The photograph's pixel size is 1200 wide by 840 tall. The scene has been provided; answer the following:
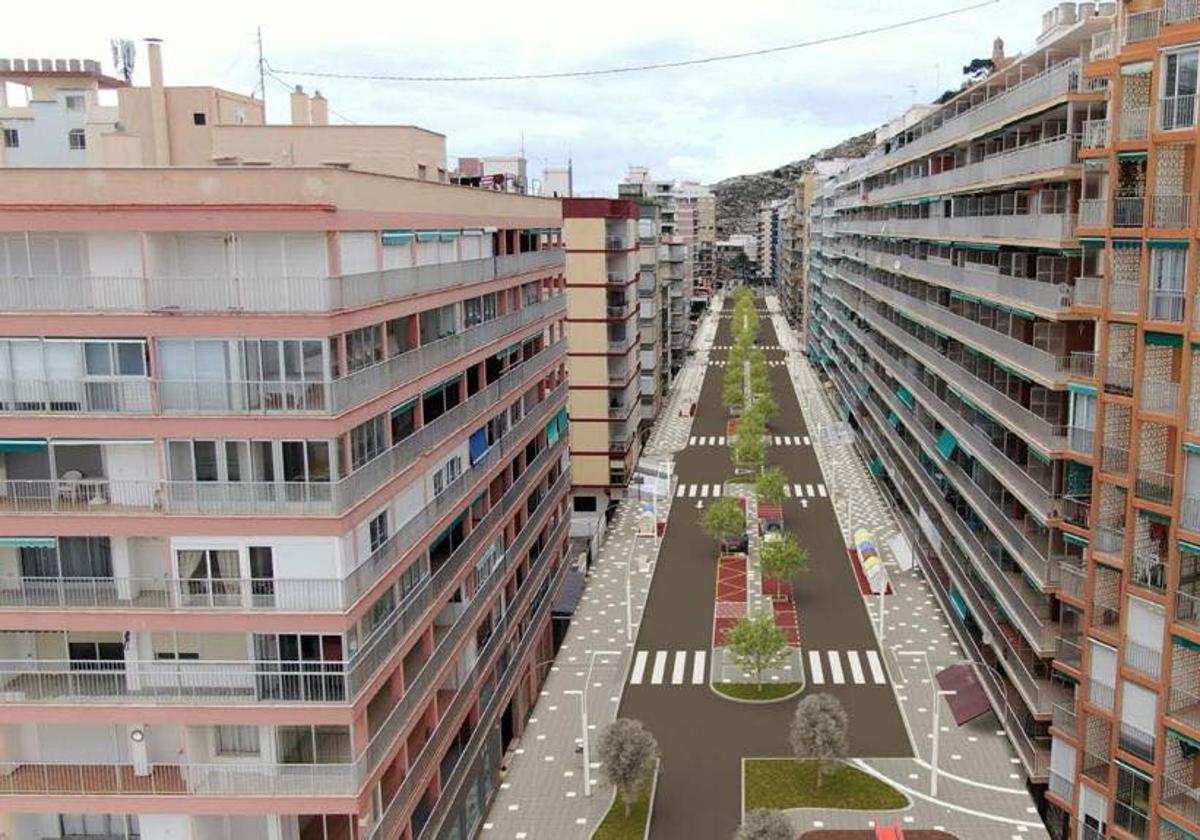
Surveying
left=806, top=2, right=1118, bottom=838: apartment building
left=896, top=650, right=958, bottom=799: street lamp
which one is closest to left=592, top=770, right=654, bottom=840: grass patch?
left=896, top=650, right=958, bottom=799: street lamp

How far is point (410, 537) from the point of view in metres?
30.3

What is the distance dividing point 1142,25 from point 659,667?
3419 centimetres

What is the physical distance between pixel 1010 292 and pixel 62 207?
1256 inches

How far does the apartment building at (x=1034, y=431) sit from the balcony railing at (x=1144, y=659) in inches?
3.3

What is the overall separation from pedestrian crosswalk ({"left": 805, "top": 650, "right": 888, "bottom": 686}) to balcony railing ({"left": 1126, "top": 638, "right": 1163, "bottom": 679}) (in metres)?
19.7

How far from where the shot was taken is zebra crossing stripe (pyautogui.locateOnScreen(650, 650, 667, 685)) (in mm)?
49438

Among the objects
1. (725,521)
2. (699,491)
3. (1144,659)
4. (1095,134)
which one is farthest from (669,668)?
(699,491)

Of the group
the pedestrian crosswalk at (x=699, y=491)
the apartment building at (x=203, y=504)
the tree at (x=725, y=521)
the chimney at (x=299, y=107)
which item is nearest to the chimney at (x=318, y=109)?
the chimney at (x=299, y=107)

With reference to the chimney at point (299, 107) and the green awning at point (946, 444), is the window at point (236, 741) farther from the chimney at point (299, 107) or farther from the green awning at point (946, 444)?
the green awning at point (946, 444)

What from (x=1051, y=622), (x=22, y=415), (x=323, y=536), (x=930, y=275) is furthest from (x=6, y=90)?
(x=1051, y=622)

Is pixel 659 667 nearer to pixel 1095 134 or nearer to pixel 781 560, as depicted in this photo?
pixel 781 560

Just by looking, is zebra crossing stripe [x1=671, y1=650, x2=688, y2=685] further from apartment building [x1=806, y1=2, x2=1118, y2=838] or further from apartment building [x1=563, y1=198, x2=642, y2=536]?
apartment building [x1=563, y1=198, x2=642, y2=536]

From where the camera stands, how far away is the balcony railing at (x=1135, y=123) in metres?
28.4

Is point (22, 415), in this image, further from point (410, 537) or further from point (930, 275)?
point (930, 275)
